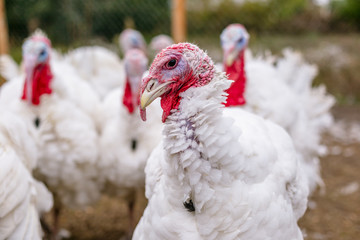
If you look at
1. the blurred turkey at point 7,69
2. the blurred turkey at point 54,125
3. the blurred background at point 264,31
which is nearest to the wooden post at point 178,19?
the blurred background at point 264,31

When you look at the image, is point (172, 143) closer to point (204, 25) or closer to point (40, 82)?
point (40, 82)

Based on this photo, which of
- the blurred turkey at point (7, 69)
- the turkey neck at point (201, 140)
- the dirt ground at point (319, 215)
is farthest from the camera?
the blurred turkey at point (7, 69)

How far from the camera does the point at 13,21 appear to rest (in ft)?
29.5

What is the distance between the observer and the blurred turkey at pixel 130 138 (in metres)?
3.28

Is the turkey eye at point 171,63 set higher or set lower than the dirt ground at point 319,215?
higher

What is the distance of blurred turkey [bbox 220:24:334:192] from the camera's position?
332 cm

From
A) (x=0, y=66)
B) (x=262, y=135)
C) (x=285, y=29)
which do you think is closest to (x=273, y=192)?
(x=262, y=135)

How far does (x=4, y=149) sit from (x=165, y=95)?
110cm

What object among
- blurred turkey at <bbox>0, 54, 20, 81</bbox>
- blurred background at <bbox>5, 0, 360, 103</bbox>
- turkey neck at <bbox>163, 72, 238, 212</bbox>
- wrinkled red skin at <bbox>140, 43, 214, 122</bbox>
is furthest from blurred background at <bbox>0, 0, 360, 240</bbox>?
wrinkled red skin at <bbox>140, 43, 214, 122</bbox>

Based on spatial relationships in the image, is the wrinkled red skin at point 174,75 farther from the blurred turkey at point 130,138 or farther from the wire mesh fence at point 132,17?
the wire mesh fence at point 132,17

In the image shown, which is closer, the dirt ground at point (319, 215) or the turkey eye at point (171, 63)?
the turkey eye at point (171, 63)

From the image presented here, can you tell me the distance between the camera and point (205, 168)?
6.15 feet

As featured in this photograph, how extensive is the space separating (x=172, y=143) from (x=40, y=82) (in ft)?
6.01

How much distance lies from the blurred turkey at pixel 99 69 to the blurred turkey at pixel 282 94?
1525 mm
